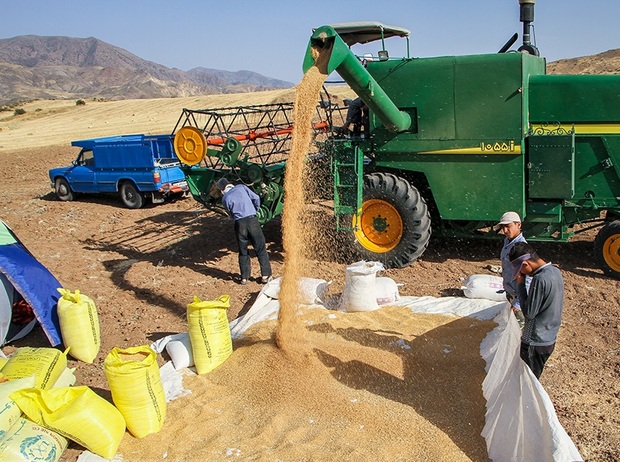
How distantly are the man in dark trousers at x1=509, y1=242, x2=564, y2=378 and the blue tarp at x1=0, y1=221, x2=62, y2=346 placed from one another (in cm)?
423

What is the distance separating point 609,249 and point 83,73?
146989 mm

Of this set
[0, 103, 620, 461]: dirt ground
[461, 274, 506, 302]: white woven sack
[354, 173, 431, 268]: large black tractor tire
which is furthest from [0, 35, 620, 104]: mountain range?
[461, 274, 506, 302]: white woven sack

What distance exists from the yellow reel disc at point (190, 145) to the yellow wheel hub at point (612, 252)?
5.12m

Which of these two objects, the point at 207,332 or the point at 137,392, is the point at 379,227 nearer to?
the point at 207,332

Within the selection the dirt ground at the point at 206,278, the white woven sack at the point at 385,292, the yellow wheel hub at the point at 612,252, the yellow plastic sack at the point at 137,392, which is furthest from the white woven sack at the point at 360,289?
the yellow wheel hub at the point at 612,252

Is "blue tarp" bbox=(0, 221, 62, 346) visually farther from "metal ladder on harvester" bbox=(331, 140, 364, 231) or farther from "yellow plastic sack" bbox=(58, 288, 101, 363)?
"metal ladder on harvester" bbox=(331, 140, 364, 231)

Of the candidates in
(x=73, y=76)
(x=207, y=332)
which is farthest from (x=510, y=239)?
(x=73, y=76)

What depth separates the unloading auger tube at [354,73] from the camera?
5.60 metres

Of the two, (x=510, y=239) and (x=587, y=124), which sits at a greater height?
(x=587, y=124)

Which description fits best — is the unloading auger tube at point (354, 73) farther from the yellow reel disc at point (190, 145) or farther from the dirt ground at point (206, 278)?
the yellow reel disc at point (190, 145)

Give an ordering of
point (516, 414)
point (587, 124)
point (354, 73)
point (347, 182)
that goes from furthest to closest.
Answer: point (347, 182)
point (587, 124)
point (354, 73)
point (516, 414)

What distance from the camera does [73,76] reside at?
13488cm

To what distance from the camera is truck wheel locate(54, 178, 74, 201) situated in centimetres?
1422

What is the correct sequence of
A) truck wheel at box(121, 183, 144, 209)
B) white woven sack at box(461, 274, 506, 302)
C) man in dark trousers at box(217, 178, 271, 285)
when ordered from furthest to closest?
truck wheel at box(121, 183, 144, 209), man in dark trousers at box(217, 178, 271, 285), white woven sack at box(461, 274, 506, 302)
